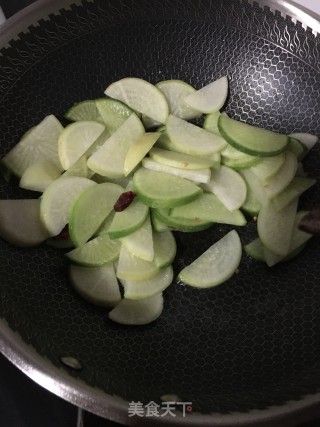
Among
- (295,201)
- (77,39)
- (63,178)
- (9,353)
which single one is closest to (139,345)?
(9,353)

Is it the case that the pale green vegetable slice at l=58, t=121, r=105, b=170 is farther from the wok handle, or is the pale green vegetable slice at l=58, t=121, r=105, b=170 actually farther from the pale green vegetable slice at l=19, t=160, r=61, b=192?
the wok handle

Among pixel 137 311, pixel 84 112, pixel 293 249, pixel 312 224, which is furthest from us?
pixel 84 112

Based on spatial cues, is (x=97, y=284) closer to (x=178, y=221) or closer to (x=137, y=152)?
(x=178, y=221)

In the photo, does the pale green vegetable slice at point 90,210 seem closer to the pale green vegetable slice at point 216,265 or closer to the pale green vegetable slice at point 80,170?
the pale green vegetable slice at point 80,170

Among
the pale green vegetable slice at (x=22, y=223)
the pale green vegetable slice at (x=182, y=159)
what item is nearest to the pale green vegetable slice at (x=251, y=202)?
the pale green vegetable slice at (x=182, y=159)

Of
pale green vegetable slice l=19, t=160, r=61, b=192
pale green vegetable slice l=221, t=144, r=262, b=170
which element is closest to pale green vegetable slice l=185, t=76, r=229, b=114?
pale green vegetable slice l=221, t=144, r=262, b=170

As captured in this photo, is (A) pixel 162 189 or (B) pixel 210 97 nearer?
(A) pixel 162 189

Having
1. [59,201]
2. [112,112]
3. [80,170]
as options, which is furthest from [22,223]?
[112,112]
